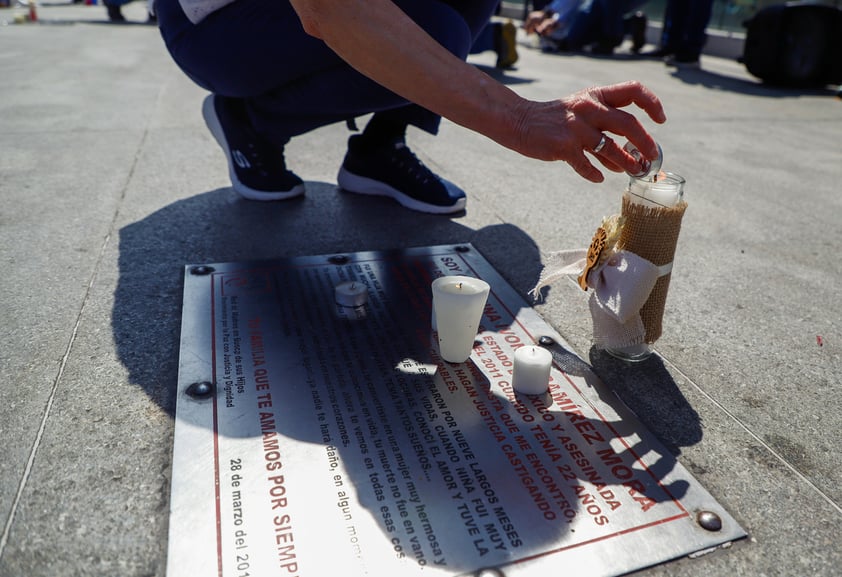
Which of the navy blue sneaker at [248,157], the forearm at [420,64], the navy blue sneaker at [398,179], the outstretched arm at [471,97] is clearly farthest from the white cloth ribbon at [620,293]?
the navy blue sneaker at [248,157]

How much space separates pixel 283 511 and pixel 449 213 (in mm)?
1305

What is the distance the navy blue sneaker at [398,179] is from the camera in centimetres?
202

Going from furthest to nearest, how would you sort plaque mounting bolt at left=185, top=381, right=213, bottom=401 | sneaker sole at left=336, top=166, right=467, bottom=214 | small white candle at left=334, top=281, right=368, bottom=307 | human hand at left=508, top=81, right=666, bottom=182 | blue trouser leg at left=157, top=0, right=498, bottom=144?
sneaker sole at left=336, top=166, right=467, bottom=214, blue trouser leg at left=157, top=0, right=498, bottom=144, small white candle at left=334, top=281, right=368, bottom=307, plaque mounting bolt at left=185, top=381, right=213, bottom=401, human hand at left=508, top=81, right=666, bottom=182

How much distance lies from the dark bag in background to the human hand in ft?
15.6

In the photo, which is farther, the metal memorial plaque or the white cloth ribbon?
the white cloth ribbon

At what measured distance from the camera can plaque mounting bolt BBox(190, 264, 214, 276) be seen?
5.03ft

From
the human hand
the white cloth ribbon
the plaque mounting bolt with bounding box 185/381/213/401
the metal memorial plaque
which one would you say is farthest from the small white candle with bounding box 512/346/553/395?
the plaque mounting bolt with bounding box 185/381/213/401

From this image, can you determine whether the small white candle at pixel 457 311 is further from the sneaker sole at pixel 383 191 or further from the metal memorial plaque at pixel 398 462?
the sneaker sole at pixel 383 191

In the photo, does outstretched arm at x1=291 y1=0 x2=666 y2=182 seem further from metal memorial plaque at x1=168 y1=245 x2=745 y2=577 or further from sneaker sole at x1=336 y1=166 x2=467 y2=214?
sneaker sole at x1=336 y1=166 x2=467 y2=214

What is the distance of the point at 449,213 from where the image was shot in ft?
6.64

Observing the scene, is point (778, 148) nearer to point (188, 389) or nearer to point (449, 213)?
point (449, 213)

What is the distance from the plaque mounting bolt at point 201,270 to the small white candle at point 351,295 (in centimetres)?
36

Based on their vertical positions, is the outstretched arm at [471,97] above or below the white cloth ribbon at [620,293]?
above

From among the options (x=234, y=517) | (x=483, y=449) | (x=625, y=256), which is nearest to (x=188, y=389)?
(x=234, y=517)
